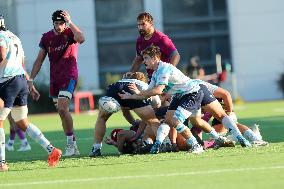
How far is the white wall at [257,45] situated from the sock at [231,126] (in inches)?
1115

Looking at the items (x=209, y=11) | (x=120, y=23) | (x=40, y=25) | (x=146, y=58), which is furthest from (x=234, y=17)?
(x=146, y=58)

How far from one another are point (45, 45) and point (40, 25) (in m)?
27.2

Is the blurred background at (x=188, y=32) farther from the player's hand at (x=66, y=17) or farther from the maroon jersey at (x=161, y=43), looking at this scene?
the player's hand at (x=66, y=17)

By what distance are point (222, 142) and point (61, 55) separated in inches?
122

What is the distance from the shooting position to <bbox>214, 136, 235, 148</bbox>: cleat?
47.5 feet

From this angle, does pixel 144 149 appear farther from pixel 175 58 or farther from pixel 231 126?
pixel 175 58

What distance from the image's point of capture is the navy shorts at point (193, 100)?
14.0 meters

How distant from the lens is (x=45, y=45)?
53.0 ft

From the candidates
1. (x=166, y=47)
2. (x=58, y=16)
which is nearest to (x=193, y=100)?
(x=166, y=47)

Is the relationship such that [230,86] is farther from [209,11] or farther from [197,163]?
[197,163]

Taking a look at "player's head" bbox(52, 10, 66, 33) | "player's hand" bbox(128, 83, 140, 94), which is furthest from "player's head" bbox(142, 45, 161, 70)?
"player's head" bbox(52, 10, 66, 33)

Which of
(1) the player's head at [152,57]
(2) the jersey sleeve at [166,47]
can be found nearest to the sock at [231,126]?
(1) the player's head at [152,57]

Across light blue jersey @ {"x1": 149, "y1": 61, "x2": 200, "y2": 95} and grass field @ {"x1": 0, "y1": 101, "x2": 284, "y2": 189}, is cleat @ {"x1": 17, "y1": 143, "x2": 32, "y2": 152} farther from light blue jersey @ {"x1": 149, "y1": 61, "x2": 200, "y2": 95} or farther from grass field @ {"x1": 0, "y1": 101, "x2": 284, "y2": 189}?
light blue jersey @ {"x1": 149, "y1": 61, "x2": 200, "y2": 95}

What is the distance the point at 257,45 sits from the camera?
1716 inches
